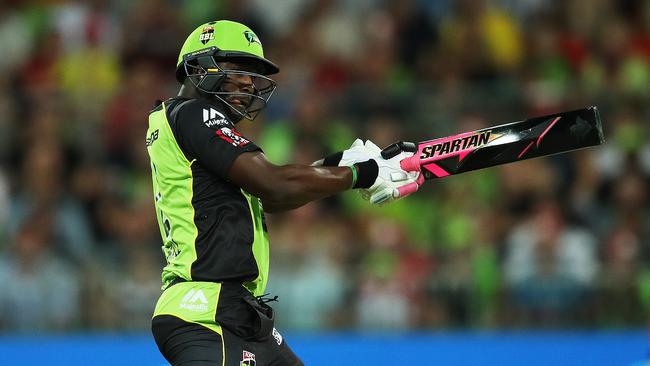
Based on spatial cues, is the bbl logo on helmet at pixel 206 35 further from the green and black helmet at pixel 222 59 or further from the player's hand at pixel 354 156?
the player's hand at pixel 354 156

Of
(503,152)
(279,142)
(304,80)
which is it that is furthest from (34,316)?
(503,152)

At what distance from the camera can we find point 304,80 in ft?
34.5

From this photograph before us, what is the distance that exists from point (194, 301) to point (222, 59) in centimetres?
116

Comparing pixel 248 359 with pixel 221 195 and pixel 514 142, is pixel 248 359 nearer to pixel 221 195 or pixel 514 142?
pixel 221 195

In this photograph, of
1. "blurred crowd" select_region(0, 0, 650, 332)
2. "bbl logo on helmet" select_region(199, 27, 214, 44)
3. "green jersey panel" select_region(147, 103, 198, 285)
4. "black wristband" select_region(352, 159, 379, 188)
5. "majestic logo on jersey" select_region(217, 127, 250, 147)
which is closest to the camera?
"majestic logo on jersey" select_region(217, 127, 250, 147)

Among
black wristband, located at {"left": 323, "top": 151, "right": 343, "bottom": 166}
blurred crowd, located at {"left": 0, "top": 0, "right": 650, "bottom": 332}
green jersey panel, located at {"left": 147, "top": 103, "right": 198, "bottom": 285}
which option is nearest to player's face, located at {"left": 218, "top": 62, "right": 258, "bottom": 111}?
green jersey panel, located at {"left": 147, "top": 103, "right": 198, "bottom": 285}

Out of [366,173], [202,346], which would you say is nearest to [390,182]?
[366,173]

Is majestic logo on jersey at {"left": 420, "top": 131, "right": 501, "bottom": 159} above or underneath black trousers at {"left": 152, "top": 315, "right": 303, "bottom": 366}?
above

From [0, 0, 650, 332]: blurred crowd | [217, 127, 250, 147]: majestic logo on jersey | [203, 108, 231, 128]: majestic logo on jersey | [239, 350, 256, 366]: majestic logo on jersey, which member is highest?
[0, 0, 650, 332]: blurred crowd

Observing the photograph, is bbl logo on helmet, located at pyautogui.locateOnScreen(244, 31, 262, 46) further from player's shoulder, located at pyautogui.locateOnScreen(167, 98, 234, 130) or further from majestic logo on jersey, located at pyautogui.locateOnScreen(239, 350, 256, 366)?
majestic logo on jersey, located at pyautogui.locateOnScreen(239, 350, 256, 366)

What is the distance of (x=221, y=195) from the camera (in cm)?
484

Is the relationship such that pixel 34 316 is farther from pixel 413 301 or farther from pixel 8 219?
pixel 413 301

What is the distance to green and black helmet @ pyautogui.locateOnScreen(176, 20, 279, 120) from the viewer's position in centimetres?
500

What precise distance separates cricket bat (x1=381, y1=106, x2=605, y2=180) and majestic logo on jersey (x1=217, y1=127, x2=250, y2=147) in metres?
0.98
